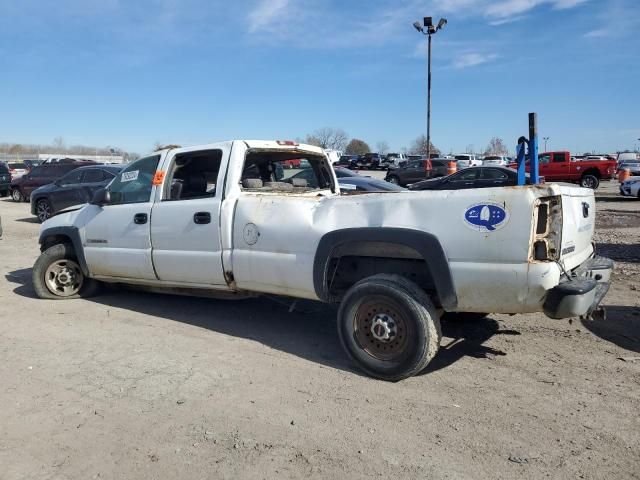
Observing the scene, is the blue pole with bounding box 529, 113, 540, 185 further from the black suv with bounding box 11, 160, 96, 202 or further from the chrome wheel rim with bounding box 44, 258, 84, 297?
the black suv with bounding box 11, 160, 96, 202

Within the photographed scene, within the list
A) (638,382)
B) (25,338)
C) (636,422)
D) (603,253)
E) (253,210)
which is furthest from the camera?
(603,253)

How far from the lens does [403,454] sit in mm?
3129

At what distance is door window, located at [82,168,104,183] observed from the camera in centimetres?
1518

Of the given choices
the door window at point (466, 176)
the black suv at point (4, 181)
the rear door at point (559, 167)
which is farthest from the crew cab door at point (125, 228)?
the rear door at point (559, 167)

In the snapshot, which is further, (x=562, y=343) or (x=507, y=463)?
(x=562, y=343)

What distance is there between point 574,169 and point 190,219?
86.4 feet

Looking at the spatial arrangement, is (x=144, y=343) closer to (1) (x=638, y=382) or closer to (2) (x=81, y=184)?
(1) (x=638, y=382)

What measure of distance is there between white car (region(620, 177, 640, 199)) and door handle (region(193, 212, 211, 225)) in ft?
65.8

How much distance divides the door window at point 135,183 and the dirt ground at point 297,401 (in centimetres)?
→ 132

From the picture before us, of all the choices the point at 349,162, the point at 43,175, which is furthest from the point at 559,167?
the point at 349,162

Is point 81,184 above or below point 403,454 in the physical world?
above

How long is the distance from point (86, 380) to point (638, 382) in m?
4.24

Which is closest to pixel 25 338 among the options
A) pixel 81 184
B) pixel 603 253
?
pixel 603 253

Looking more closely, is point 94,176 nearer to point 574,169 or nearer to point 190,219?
point 190,219
